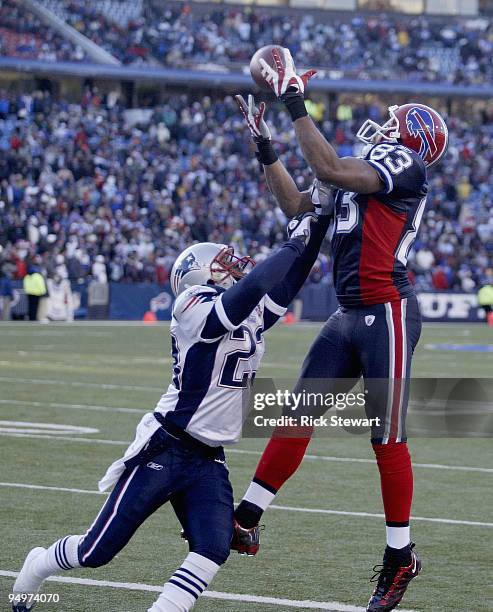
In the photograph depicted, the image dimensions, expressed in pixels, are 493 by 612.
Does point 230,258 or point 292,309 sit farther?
point 292,309

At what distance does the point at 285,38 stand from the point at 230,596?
113 ft

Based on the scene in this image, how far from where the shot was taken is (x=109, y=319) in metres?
26.5

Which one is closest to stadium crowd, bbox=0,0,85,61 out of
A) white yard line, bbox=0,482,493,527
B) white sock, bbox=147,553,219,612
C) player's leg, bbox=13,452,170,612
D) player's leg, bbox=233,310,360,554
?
white yard line, bbox=0,482,493,527

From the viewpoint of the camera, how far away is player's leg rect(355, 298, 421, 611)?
194 inches

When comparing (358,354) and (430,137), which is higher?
(430,137)

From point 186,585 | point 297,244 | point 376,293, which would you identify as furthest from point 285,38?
point 186,585

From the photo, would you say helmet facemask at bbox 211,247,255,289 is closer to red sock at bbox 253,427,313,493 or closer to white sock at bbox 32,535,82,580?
red sock at bbox 253,427,313,493

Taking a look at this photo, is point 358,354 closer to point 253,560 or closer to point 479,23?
point 253,560

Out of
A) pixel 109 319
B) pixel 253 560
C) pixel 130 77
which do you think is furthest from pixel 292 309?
pixel 253 560

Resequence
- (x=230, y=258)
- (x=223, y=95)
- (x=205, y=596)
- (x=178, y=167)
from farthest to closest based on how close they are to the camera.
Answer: (x=223, y=95) → (x=178, y=167) → (x=205, y=596) → (x=230, y=258)

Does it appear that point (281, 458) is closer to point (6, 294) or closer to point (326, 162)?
point (326, 162)

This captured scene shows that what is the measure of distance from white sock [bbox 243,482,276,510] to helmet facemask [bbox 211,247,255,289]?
0.95 m

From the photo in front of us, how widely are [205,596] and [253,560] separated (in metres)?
0.74

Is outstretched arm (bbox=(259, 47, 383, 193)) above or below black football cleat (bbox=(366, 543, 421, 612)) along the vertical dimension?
above
